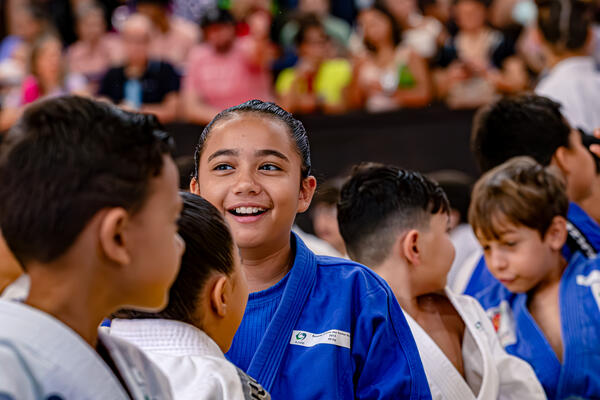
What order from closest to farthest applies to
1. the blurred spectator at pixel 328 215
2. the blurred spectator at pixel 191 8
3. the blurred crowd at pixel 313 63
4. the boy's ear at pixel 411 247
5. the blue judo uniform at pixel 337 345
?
1. the blue judo uniform at pixel 337 345
2. the boy's ear at pixel 411 247
3. the blurred spectator at pixel 328 215
4. the blurred crowd at pixel 313 63
5. the blurred spectator at pixel 191 8

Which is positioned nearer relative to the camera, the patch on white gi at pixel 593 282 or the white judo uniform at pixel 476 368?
the white judo uniform at pixel 476 368

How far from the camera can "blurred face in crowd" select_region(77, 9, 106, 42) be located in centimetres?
648

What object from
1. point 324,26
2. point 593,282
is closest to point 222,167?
point 593,282

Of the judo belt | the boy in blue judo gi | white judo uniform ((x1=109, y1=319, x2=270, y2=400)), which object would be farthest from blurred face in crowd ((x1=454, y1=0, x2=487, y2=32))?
white judo uniform ((x1=109, y1=319, x2=270, y2=400))

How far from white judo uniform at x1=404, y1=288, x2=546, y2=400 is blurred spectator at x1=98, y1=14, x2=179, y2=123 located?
376 cm

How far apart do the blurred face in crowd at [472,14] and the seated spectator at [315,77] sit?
94 cm

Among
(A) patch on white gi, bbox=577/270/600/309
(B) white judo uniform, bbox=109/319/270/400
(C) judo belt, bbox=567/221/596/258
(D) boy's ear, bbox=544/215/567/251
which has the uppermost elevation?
(B) white judo uniform, bbox=109/319/270/400

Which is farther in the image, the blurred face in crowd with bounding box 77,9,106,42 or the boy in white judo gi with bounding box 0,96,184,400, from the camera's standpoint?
the blurred face in crowd with bounding box 77,9,106,42

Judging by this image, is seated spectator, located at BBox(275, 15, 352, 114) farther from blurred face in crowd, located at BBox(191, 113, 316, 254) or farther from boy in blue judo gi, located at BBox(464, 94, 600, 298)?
blurred face in crowd, located at BBox(191, 113, 316, 254)

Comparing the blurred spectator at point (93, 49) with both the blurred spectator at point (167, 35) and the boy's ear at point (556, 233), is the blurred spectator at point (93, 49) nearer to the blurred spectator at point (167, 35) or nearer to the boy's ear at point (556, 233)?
the blurred spectator at point (167, 35)

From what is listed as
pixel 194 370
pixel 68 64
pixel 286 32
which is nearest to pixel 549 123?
pixel 194 370

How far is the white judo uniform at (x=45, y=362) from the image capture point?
3.29 ft

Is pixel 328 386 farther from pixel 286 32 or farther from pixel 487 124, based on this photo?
pixel 286 32

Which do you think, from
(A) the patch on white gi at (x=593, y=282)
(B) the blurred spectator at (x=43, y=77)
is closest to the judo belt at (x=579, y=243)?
A: (A) the patch on white gi at (x=593, y=282)
